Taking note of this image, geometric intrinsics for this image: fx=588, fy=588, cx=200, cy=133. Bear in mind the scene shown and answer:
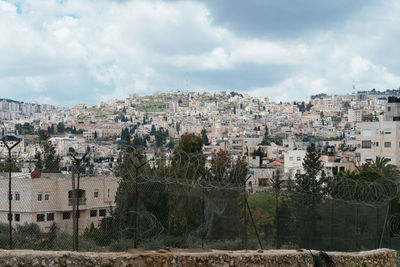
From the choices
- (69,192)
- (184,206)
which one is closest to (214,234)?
(184,206)

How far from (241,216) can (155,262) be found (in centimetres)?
538

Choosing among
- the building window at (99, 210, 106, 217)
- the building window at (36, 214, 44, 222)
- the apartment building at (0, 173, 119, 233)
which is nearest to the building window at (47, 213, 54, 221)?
the apartment building at (0, 173, 119, 233)

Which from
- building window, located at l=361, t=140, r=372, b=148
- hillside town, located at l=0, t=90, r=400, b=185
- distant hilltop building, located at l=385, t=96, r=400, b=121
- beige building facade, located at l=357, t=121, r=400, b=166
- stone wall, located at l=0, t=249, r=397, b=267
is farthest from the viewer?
distant hilltop building, located at l=385, t=96, r=400, b=121

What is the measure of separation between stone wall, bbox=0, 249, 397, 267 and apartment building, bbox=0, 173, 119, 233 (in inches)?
116

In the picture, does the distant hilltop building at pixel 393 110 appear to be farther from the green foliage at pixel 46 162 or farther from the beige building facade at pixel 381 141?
the green foliage at pixel 46 162

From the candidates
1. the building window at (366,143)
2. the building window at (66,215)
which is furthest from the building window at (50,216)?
the building window at (366,143)

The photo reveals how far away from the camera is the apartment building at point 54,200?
10.2 meters

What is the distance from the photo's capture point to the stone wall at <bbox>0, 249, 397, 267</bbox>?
6.49 meters

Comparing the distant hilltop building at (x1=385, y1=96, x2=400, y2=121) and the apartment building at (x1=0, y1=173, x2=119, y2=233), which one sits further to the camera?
the distant hilltop building at (x1=385, y1=96, x2=400, y2=121)

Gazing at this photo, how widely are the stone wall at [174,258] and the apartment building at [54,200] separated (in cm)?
294

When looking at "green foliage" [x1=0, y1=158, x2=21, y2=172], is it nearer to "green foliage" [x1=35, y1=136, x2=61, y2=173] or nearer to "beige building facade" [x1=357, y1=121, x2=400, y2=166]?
"green foliage" [x1=35, y1=136, x2=61, y2=173]

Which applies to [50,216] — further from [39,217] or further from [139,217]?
[139,217]

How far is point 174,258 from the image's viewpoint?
7.45 m

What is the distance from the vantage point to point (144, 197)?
37.8 ft
